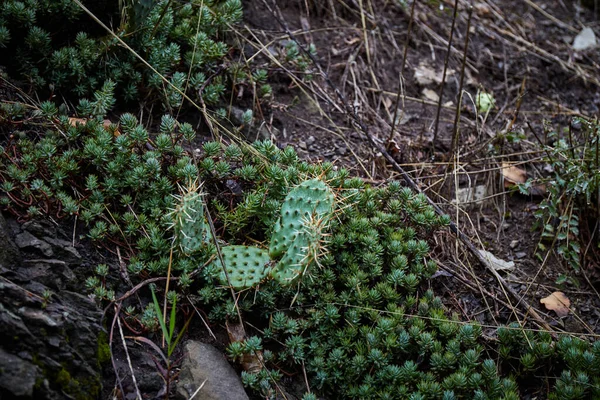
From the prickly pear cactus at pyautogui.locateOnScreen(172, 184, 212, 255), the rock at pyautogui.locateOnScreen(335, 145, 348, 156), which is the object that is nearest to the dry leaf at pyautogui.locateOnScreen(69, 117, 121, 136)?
the prickly pear cactus at pyautogui.locateOnScreen(172, 184, 212, 255)

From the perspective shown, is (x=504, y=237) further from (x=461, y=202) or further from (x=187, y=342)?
(x=187, y=342)

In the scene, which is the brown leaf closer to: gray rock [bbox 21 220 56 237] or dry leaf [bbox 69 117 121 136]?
dry leaf [bbox 69 117 121 136]

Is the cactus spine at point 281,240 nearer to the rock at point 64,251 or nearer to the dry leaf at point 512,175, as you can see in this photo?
the rock at point 64,251

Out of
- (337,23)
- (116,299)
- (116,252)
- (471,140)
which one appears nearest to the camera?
(116,299)

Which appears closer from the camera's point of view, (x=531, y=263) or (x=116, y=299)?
(x=116, y=299)

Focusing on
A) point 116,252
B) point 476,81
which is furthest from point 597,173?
point 116,252

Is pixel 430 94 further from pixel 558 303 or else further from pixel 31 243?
pixel 31 243
